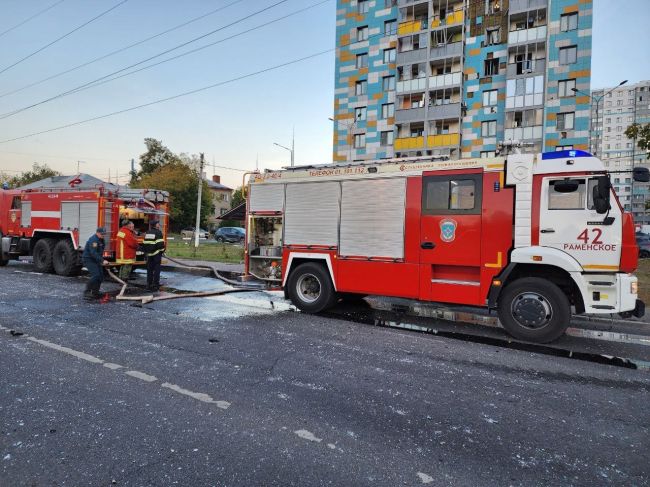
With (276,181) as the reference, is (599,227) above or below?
below

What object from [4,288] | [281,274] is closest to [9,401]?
[281,274]

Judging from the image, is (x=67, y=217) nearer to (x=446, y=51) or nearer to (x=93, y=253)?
(x=93, y=253)

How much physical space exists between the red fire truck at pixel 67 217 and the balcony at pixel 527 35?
101 ft

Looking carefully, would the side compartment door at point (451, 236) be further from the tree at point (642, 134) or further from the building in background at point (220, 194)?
the building in background at point (220, 194)

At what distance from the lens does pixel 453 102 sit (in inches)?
1363

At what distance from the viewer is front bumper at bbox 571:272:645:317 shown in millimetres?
5984

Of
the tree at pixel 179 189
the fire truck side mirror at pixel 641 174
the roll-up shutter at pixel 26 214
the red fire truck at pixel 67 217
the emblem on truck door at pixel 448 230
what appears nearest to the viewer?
the fire truck side mirror at pixel 641 174

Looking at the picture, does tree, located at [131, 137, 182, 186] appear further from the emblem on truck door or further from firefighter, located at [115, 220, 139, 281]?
the emblem on truck door

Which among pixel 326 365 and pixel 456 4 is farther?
pixel 456 4

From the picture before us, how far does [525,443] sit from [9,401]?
4.33 metres

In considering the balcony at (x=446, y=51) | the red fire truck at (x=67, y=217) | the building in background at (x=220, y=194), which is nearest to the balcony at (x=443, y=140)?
the balcony at (x=446, y=51)

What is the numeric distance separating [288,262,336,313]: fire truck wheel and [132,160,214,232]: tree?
44.5m

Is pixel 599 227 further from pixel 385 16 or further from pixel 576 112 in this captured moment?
pixel 385 16

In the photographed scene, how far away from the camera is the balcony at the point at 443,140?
34.1 m
